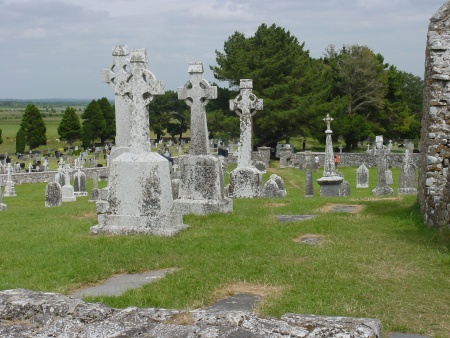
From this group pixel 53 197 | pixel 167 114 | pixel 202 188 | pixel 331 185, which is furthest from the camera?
pixel 167 114

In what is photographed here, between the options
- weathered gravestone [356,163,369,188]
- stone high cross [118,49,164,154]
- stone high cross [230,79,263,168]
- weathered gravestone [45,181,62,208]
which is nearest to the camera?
stone high cross [118,49,164,154]

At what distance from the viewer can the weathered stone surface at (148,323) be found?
3.37m

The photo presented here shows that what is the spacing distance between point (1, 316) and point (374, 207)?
1102 cm

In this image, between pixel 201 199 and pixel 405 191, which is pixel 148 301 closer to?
pixel 201 199

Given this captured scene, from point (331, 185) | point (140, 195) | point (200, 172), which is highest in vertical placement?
point (200, 172)

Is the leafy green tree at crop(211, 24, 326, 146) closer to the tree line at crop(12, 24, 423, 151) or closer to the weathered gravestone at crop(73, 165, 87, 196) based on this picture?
the tree line at crop(12, 24, 423, 151)

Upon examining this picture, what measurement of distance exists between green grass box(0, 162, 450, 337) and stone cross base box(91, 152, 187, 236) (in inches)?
12.6

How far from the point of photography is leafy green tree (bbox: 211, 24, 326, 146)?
152 ft

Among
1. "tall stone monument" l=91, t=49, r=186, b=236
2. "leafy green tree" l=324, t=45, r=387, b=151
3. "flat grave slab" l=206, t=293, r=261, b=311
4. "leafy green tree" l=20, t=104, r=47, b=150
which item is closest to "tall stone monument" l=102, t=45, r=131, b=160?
"tall stone monument" l=91, t=49, r=186, b=236

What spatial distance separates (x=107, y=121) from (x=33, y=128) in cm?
1028

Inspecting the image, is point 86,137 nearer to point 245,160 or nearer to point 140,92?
point 245,160

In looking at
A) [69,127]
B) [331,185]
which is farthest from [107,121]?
[331,185]

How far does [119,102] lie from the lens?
16.5 m

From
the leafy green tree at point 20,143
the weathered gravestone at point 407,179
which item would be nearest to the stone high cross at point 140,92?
the weathered gravestone at point 407,179
